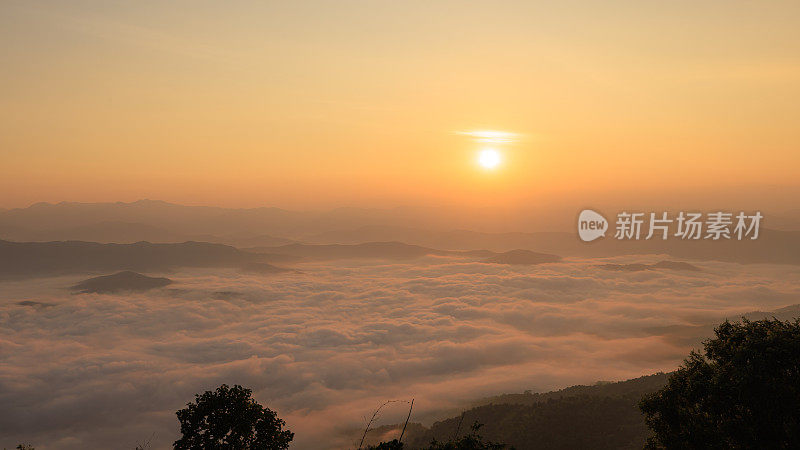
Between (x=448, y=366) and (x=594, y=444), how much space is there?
102 metres

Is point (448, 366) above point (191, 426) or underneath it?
underneath

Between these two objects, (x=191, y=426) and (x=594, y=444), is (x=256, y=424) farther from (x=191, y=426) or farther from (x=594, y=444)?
(x=594, y=444)

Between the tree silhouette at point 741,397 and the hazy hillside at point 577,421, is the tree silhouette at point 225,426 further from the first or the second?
the hazy hillside at point 577,421

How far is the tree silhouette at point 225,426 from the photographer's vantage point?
924 inches

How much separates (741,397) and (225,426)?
92.1 ft

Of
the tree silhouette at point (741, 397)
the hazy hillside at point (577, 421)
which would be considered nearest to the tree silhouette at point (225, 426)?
the tree silhouette at point (741, 397)

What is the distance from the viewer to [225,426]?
77.9 feet

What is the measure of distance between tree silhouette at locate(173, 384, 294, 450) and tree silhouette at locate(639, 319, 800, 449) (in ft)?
75.2

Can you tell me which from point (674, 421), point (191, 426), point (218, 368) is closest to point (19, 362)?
point (218, 368)

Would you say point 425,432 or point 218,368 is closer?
point 425,432

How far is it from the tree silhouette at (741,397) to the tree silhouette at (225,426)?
22909 mm

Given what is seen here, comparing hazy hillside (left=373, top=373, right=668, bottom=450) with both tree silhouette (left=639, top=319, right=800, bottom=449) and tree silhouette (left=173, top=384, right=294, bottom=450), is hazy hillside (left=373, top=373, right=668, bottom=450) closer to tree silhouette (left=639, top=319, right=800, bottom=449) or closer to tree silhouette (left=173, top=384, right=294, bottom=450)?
tree silhouette (left=639, top=319, right=800, bottom=449)

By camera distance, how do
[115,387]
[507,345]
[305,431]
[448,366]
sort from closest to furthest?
[305,431], [115,387], [448,366], [507,345]

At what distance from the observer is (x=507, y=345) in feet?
627
